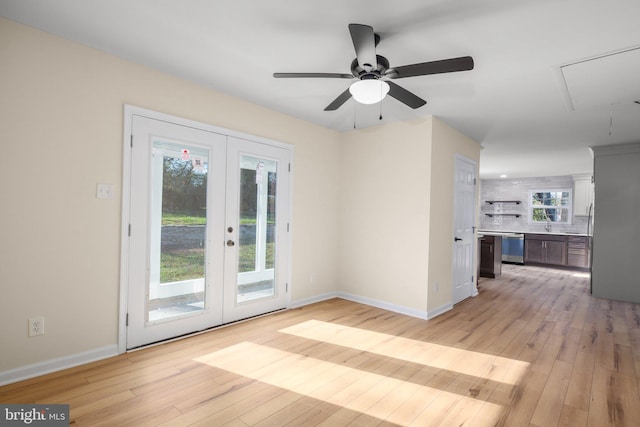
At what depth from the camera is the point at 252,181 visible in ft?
12.4

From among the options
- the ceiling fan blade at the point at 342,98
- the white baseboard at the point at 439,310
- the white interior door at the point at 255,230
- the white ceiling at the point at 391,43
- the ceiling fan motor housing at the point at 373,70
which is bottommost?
the white baseboard at the point at 439,310

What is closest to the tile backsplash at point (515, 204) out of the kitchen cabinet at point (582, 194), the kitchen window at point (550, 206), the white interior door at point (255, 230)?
the kitchen window at point (550, 206)

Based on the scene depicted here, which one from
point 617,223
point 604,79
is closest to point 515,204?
point 617,223

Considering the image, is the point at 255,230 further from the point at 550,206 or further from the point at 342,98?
the point at 550,206

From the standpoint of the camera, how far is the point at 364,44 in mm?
1896

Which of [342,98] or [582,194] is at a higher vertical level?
[342,98]

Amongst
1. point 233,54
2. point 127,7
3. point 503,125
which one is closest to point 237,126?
point 233,54

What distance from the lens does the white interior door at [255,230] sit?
3561mm

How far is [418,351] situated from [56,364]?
303 cm

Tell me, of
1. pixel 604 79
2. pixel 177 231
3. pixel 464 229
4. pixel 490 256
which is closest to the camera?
pixel 604 79

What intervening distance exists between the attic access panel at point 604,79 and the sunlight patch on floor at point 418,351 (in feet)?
8.43

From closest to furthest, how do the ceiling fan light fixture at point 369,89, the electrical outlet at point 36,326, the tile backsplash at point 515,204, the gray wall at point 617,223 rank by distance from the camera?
the ceiling fan light fixture at point 369,89 → the electrical outlet at point 36,326 → the gray wall at point 617,223 → the tile backsplash at point 515,204

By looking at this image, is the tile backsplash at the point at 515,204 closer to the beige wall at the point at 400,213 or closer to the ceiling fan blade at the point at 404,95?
the beige wall at the point at 400,213

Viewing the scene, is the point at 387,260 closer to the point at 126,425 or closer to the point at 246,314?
the point at 246,314
